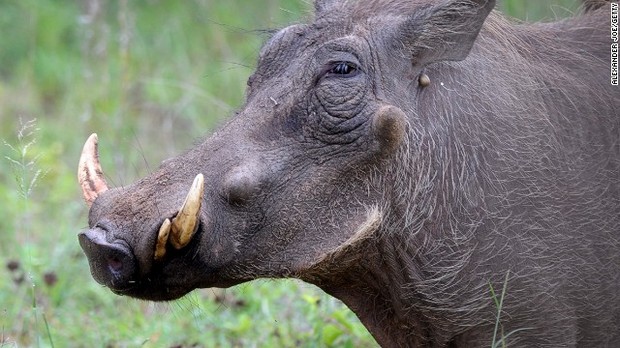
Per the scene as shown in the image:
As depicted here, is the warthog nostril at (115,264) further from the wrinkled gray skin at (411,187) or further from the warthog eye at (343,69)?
the warthog eye at (343,69)

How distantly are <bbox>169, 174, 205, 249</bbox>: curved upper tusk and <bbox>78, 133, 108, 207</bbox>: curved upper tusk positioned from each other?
35 centimetres

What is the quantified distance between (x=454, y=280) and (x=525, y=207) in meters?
0.30

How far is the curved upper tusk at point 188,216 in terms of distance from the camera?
108 inches

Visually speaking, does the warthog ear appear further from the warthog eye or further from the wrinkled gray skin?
the warthog eye

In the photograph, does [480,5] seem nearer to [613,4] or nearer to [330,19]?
[330,19]

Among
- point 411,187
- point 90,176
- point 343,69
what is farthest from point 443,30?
point 90,176

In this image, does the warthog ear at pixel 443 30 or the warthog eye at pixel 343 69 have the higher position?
the warthog ear at pixel 443 30

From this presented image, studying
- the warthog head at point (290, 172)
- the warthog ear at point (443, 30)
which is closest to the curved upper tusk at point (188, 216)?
the warthog head at point (290, 172)

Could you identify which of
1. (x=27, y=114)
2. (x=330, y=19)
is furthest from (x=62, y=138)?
(x=330, y=19)

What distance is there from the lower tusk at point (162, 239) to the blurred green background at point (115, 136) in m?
0.67

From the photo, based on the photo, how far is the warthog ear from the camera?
3.19 m

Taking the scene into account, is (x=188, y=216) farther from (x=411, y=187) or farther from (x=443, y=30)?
(x=443, y=30)

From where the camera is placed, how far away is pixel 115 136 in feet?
21.0

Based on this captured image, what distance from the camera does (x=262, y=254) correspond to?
301 centimetres
